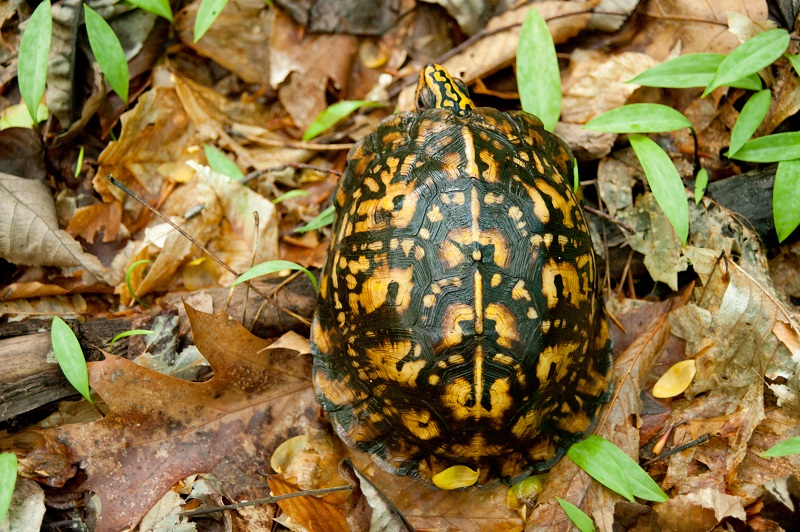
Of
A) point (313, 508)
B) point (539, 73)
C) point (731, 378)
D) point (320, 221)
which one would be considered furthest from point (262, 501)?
point (539, 73)

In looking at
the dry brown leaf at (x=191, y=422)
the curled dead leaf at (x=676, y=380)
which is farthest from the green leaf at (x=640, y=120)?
the dry brown leaf at (x=191, y=422)

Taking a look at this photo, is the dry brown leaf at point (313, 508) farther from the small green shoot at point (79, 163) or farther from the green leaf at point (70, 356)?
the small green shoot at point (79, 163)

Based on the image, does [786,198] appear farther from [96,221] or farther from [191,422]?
[96,221]

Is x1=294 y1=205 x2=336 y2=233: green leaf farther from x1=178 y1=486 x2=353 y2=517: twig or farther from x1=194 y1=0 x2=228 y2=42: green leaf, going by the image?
x1=178 y1=486 x2=353 y2=517: twig

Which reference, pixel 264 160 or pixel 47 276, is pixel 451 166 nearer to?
pixel 264 160

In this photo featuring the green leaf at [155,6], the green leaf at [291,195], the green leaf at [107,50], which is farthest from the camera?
the green leaf at [291,195]
